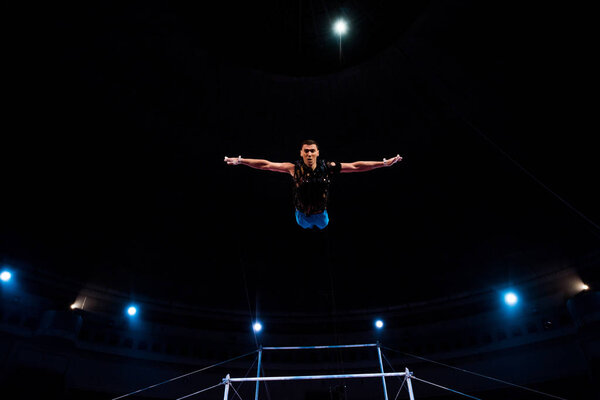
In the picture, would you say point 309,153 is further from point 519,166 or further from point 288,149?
point 519,166

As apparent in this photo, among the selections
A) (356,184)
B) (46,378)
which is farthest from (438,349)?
(46,378)

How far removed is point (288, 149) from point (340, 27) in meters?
3.69

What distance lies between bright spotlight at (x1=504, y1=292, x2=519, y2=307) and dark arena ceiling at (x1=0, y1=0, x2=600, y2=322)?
463mm

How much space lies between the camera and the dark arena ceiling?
779cm

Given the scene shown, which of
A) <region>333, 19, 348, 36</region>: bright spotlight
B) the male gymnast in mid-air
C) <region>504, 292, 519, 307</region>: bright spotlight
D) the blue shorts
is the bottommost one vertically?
the blue shorts

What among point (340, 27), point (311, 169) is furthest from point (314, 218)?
point (340, 27)

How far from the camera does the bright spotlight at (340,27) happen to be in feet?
24.9

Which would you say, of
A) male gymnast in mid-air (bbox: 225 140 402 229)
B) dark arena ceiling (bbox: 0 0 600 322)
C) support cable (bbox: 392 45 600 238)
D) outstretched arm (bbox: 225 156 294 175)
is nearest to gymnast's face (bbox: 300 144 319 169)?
male gymnast in mid-air (bbox: 225 140 402 229)

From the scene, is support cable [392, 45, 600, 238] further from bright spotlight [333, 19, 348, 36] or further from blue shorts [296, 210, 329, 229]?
blue shorts [296, 210, 329, 229]

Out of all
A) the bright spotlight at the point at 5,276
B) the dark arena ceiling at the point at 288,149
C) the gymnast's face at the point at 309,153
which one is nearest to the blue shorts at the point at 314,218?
the gymnast's face at the point at 309,153

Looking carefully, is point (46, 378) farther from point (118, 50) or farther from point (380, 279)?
point (380, 279)

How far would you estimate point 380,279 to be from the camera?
42.1ft

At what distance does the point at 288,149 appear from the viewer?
1031cm

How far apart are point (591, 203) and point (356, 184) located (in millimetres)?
6526
